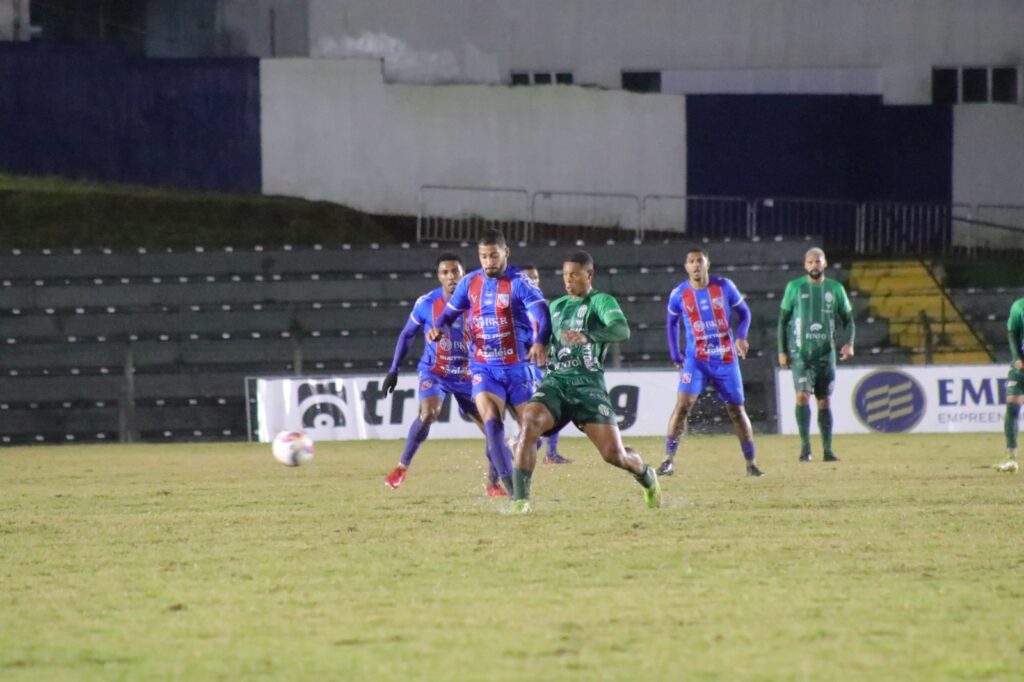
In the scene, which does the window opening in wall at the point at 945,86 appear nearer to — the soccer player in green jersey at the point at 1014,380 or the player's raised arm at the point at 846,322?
the player's raised arm at the point at 846,322

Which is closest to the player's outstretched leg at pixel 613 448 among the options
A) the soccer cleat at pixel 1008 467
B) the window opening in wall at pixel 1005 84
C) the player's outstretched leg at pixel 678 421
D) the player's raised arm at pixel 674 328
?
the player's outstretched leg at pixel 678 421

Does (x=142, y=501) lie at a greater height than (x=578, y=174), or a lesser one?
lesser

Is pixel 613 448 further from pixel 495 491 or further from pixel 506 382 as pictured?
pixel 495 491

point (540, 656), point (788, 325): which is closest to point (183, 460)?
point (788, 325)

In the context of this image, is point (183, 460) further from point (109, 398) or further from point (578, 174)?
point (578, 174)

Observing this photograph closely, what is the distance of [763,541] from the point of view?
34.2ft

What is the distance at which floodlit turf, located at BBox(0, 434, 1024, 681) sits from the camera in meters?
6.73

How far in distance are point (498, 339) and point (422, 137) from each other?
18.6 meters

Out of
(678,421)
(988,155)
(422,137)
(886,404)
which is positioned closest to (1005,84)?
(988,155)

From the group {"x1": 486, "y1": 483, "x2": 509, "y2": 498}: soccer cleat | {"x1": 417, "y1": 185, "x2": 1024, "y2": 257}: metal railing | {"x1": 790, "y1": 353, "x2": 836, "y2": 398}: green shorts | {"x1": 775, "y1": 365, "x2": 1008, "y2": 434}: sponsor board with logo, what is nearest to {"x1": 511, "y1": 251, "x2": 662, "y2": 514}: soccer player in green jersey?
{"x1": 486, "y1": 483, "x2": 509, "y2": 498}: soccer cleat

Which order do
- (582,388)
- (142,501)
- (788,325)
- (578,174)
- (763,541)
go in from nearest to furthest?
(763,541) → (582,388) → (142,501) → (788,325) → (578,174)

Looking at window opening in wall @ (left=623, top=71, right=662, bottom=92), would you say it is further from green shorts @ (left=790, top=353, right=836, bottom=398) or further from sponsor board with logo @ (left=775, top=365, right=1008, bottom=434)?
green shorts @ (left=790, top=353, right=836, bottom=398)

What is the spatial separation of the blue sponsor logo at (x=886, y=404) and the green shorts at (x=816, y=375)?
277 inches

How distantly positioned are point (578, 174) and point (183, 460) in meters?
11.7
